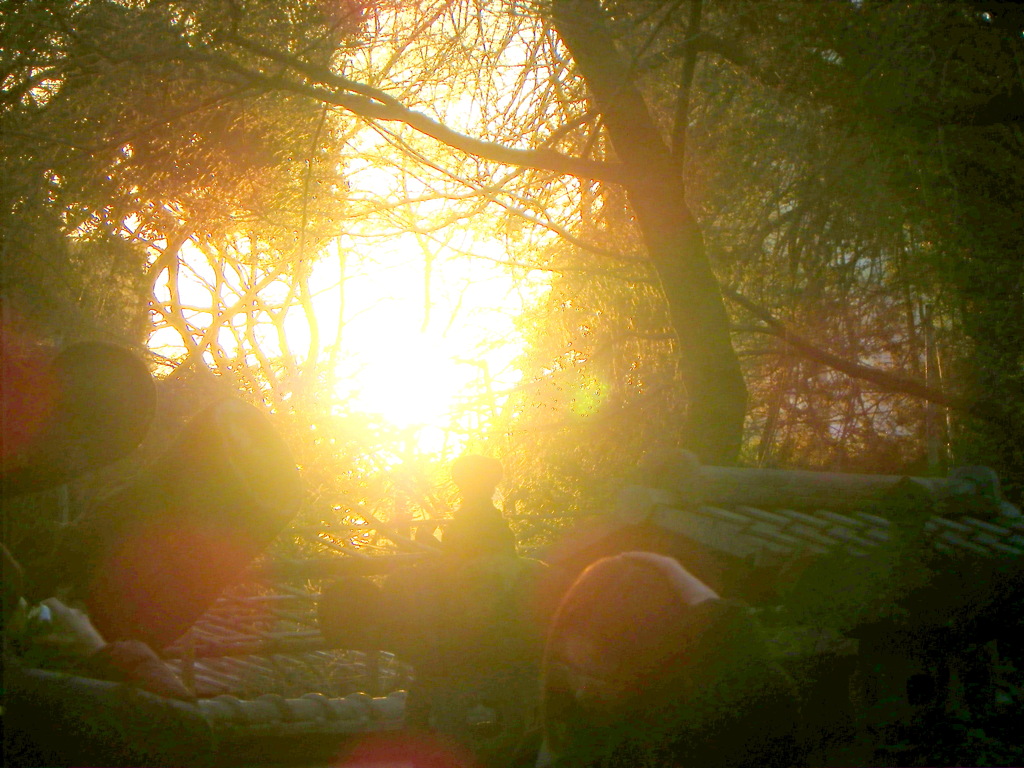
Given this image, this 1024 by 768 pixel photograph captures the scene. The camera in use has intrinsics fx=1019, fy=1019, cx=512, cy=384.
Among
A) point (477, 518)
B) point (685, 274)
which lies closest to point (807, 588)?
point (477, 518)

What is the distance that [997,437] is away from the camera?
7656mm

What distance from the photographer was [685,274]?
682 centimetres

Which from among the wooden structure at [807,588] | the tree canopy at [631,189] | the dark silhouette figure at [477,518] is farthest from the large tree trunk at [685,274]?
the dark silhouette figure at [477,518]

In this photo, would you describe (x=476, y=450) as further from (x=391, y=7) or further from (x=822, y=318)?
(x=391, y=7)

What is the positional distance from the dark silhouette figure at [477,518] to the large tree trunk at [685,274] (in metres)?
3.74

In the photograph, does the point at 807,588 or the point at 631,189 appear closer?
the point at 807,588

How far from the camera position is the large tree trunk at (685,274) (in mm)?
6773

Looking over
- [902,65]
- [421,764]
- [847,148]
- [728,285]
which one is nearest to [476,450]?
[728,285]

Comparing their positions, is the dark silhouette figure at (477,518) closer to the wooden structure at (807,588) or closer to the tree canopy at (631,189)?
the wooden structure at (807,588)

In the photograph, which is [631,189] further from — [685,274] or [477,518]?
[477,518]

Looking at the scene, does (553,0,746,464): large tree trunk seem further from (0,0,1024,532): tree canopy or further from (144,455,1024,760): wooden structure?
(144,455,1024,760): wooden structure

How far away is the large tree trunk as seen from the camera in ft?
22.2

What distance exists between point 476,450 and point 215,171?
4642 millimetres

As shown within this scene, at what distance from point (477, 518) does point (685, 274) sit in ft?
13.6
